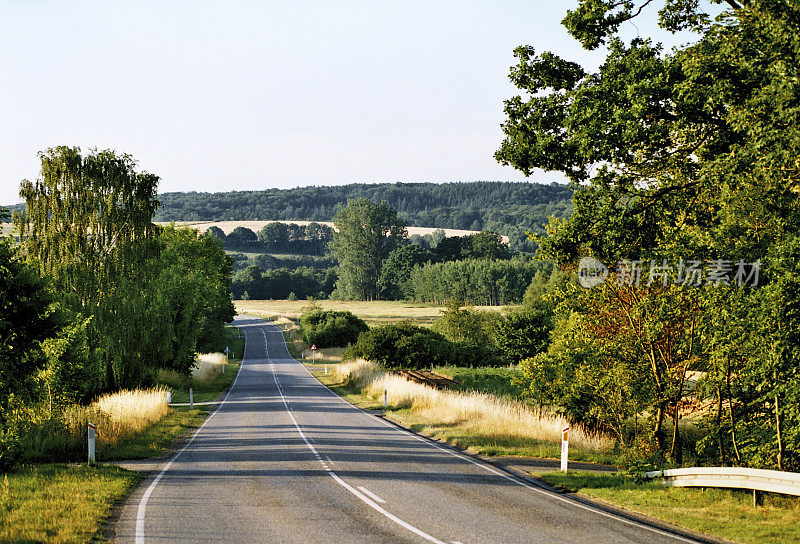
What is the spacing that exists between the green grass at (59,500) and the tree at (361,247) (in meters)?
133

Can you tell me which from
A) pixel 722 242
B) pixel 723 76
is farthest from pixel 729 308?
pixel 723 76

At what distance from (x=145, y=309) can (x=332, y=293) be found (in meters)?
125

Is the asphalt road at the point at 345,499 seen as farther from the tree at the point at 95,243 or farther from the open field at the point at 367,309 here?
the open field at the point at 367,309

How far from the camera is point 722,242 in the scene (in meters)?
13.1

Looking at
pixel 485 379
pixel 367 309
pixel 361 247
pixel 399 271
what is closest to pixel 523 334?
pixel 485 379

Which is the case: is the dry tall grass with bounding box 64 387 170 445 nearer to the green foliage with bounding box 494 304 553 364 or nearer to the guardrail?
the guardrail

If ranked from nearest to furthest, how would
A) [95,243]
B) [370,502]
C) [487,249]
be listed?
[370,502]
[95,243]
[487,249]

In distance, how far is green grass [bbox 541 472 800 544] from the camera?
33.1 feet

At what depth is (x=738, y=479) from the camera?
37.4 feet

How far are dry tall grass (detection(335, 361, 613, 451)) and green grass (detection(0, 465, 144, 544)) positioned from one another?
36.9 ft

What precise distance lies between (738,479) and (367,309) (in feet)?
372

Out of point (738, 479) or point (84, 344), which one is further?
point (84, 344)

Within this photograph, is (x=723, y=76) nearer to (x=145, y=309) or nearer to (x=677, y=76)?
(x=677, y=76)

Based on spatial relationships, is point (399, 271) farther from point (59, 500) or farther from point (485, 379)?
point (59, 500)
